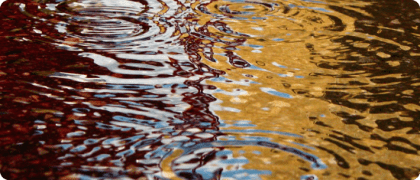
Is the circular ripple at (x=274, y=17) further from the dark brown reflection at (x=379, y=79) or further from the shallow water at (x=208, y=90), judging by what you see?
the dark brown reflection at (x=379, y=79)

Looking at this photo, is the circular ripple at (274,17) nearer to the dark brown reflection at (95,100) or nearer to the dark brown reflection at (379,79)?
the dark brown reflection at (379,79)

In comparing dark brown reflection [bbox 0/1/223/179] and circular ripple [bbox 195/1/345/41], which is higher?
circular ripple [bbox 195/1/345/41]

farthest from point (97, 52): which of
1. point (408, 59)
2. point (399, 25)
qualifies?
point (399, 25)

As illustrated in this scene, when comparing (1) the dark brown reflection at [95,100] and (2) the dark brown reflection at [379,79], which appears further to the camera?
(2) the dark brown reflection at [379,79]

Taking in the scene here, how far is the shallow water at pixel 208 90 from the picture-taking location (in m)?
1.35

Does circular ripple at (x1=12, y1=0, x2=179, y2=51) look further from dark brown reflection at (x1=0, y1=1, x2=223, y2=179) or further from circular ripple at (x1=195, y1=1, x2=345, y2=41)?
circular ripple at (x1=195, y1=1, x2=345, y2=41)

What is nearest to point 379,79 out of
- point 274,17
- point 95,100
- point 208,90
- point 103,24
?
point 208,90

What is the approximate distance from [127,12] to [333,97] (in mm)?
1325

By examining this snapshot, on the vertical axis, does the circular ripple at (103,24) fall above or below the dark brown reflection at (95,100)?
above

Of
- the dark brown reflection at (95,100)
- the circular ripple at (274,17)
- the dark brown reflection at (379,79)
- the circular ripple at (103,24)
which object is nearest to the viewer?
the dark brown reflection at (95,100)

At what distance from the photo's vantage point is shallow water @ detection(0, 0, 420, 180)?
135 cm

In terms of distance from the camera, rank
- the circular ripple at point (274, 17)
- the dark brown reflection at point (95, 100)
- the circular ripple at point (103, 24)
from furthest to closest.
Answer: the circular ripple at point (274, 17) → the circular ripple at point (103, 24) → the dark brown reflection at point (95, 100)

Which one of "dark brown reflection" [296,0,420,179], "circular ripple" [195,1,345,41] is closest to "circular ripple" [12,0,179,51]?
"circular ripple" [195,1,345,41]

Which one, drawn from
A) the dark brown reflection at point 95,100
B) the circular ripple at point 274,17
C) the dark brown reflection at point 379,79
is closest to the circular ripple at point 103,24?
the dark brown reflection at point 95,100
